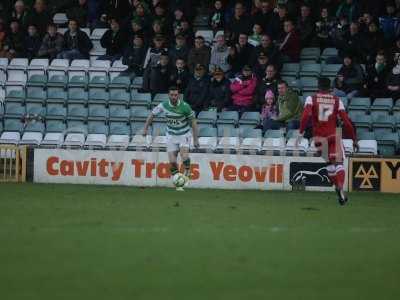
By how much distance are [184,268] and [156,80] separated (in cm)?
1582

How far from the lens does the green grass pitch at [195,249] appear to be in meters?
9.09

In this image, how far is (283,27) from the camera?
25.7 m

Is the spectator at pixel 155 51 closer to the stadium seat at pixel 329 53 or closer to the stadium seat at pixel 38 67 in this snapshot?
the stadium seat at pixel 38 67

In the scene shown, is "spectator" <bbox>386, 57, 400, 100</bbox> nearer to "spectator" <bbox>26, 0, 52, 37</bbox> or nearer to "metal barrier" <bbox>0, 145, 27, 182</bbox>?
"metal barrier" <bbox>0, 145, 27, 182</bbox>

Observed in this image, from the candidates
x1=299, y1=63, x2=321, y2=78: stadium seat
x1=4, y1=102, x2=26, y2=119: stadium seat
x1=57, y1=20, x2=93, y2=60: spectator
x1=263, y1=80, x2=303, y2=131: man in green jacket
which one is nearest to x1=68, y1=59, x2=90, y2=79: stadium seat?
x1=57, y1=20, x2=93, y2=60: spectator

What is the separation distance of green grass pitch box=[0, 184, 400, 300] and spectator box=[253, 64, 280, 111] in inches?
252

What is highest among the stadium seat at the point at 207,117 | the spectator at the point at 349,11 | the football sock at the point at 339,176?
the spectator at the point at 349,11

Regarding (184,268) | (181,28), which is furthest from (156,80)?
(184,268)

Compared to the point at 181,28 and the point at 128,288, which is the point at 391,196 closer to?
the point at 181,28

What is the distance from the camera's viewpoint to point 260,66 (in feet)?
82.8

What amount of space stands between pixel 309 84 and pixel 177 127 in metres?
4.40

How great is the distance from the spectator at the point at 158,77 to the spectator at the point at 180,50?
350 millimetres

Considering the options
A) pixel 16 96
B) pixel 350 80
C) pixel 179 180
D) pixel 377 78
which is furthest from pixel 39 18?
pixel 377 78

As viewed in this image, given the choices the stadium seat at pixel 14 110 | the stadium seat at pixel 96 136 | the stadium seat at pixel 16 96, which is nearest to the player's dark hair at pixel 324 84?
the stadium seat at pixel 96 136
